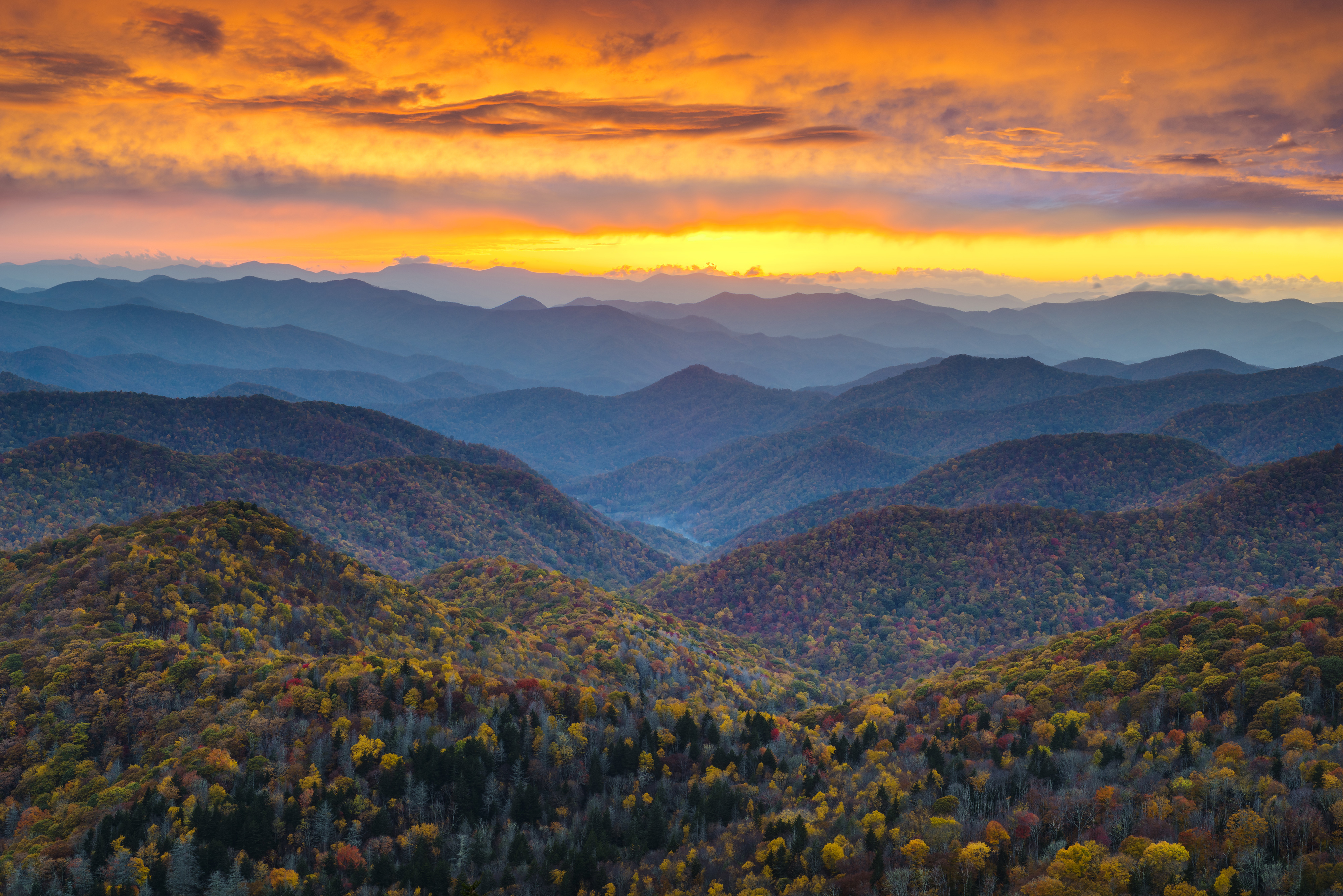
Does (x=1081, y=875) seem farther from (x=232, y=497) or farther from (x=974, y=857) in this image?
(x=232, y=497)

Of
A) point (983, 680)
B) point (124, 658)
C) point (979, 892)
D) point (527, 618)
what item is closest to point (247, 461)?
point (527, 618)

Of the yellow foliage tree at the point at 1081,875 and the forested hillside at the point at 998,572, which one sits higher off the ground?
the yellow foliage tree at the point at 1081,875

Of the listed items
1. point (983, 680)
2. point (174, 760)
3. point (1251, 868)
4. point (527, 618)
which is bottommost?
point (527, 618)

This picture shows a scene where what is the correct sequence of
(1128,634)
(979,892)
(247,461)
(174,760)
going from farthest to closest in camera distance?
(247,461)
(1128,634)
(174,760)
(979,892)

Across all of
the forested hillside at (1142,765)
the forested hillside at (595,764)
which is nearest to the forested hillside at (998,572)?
the forested hillside at (1142,765)

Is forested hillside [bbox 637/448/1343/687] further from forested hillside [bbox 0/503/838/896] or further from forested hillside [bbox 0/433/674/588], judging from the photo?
forested hillside [bbox 0/433/674/588]

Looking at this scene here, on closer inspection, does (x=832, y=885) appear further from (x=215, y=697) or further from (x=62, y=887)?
(x=215, y=697)

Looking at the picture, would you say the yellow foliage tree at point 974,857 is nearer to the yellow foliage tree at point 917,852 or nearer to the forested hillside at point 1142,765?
the forested hillside at point 1142,765

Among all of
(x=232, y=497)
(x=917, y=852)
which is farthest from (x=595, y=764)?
(x=232, y=497)
